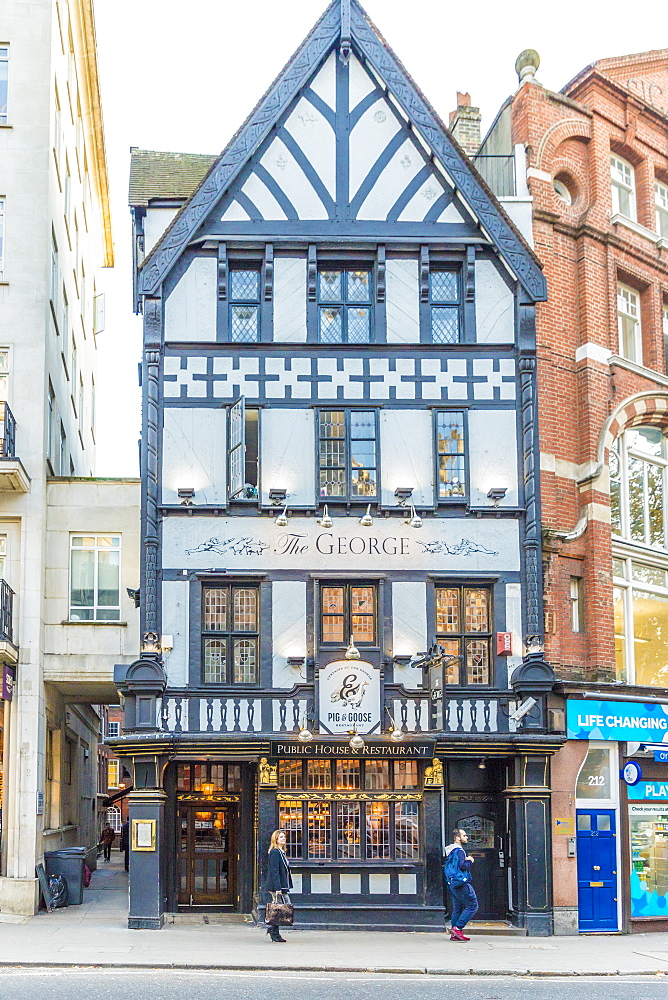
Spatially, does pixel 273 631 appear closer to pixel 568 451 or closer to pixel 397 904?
pixel 397 904

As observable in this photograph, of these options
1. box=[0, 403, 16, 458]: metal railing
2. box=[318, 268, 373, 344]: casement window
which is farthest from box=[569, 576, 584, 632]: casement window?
box=[0, 403, 16, 458]: metal railing

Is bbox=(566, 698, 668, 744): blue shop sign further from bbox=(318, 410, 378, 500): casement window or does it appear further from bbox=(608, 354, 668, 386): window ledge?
bbox=(608, 354, 668, 386): window ledge

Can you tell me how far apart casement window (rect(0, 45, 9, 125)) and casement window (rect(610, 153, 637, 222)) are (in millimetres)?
12923

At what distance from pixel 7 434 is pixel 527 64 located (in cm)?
1306

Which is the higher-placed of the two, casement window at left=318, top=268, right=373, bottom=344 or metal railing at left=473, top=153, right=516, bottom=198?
metal railing at left=473, top=153, right=516, bottom=198

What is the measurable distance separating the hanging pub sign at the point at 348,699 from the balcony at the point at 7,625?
19.6 feet

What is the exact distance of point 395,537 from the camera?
24.1 meters

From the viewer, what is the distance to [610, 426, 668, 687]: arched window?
86.9 feet

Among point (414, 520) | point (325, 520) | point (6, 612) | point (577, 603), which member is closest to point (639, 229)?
point (577, 603)

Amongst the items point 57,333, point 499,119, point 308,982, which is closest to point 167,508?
point 57,333

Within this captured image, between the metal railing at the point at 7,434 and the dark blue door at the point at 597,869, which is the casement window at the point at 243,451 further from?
the dark blue door at the point at 597,869

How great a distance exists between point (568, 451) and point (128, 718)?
32.9 ft

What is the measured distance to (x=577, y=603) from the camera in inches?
1011

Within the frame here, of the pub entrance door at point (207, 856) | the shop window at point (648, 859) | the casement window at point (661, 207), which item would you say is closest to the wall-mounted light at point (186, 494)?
the pub entrance door at point (207, 856)
